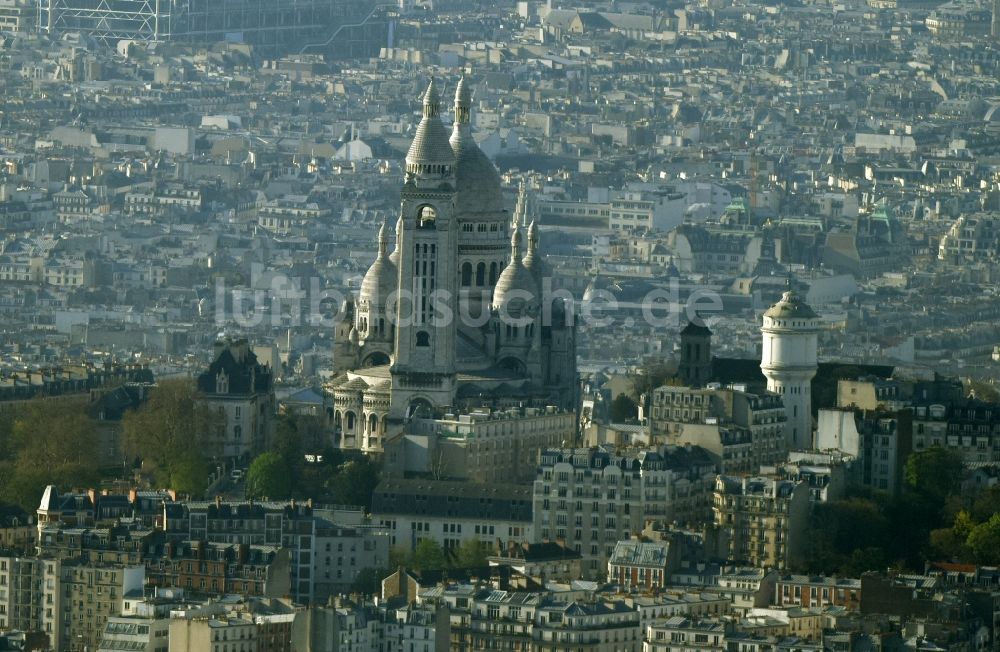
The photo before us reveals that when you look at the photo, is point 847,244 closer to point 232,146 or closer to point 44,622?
point 232,146

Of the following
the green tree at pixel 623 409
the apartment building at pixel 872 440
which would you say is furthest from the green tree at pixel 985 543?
the green tree at pixel 623 409

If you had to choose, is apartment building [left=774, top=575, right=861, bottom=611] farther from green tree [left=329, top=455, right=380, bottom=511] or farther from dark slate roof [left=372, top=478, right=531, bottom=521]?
green tree [left=329, top=455, right=380, bottom=511]

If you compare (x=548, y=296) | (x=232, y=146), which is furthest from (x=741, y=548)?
(x=232, y=146)

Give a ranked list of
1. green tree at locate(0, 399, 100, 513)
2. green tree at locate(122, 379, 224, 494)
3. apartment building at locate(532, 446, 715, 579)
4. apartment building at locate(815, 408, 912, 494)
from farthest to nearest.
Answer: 1. green tree at locate(122, 379, 224, 494)
2. green tree at locate(0, 399, 100, 513)
3. apartment building at locate(815, 408, 912, 494)
4. apartment building at locate(532, 446, 715, 579)

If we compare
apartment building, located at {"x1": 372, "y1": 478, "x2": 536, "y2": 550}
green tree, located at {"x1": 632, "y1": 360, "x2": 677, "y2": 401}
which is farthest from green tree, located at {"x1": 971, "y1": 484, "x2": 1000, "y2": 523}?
green tree, located at {"x1": 632, "y1": 360, "x2": 677, "y2": 401}

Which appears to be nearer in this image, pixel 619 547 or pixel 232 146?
pixel 619 547

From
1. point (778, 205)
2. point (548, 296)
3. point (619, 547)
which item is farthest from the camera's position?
point (778, 205)

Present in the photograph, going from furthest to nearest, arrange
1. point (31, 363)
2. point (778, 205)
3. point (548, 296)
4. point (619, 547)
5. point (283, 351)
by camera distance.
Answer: point (778, 205), point (283, 351), point (31, 363), point (548, 296), point (619, 547)

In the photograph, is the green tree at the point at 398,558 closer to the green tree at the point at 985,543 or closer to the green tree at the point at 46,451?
the green tree at the point at 46,451
